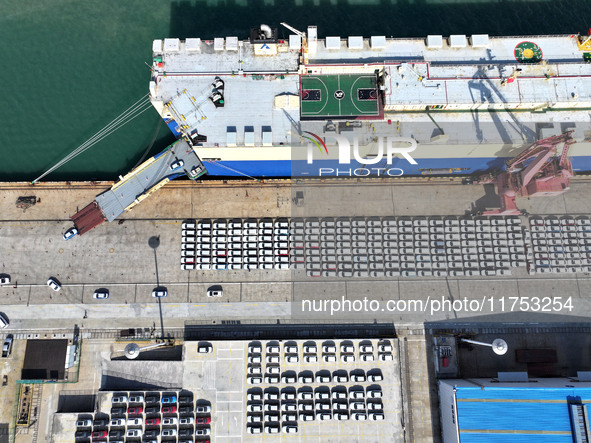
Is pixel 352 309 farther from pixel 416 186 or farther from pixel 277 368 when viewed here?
pixel 416 186

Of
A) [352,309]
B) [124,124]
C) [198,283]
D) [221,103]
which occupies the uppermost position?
[124,124]

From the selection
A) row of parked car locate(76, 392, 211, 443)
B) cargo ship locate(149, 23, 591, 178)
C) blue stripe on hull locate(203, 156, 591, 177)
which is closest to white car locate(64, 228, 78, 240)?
blue stripe on hull locate(203, 156, 591, 177)

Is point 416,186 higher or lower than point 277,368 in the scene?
higher

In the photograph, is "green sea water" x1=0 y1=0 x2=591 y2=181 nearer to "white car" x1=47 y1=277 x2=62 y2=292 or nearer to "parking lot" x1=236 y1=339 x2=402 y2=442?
"white car" x1=47 y1=277 x2=62 y2=292

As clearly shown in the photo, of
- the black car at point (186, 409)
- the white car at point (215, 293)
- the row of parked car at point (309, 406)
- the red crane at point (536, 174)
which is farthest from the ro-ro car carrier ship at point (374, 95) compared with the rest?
the black car at point (186, 409)

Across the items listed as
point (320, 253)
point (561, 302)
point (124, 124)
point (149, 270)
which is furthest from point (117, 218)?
point (561, 302)

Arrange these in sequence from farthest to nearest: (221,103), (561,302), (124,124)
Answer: (124,124) < (561,302) < (221,103)

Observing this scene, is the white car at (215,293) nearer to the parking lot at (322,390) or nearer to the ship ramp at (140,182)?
the parking lot at (322,390)
